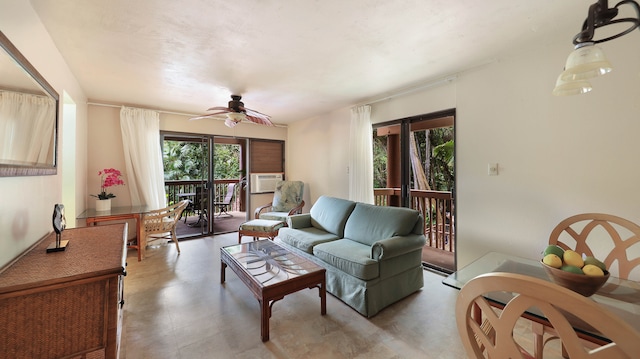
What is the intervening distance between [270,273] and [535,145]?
270 centimetres

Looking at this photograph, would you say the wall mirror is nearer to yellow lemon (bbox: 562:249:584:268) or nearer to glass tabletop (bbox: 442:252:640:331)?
glass tabletop (bbox: 442:252:640:331)

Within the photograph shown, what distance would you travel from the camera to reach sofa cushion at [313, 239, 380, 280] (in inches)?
85.9

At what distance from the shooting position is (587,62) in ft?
A: 3.61

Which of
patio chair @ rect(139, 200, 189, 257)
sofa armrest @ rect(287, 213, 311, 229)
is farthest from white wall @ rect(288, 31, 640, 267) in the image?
patio chair @ rect(139, 200, 189, 257)

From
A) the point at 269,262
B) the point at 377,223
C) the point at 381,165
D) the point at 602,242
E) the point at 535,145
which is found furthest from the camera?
the point at 381,165

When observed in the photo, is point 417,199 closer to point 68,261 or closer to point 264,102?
point 264,102

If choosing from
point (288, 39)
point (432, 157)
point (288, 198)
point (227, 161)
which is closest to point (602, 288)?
point (288, 39)

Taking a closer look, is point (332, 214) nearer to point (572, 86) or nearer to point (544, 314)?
point (572, 86)

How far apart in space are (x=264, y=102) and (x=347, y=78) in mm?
1580

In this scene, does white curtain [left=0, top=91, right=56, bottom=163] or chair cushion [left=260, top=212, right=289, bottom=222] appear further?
chair cushion [left=260, top=212, right=289, bottom=222]

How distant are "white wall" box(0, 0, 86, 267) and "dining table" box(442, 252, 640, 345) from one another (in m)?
2.39

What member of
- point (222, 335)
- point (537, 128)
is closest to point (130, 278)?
point (222, 335)

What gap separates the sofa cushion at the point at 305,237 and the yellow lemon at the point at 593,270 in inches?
86.0

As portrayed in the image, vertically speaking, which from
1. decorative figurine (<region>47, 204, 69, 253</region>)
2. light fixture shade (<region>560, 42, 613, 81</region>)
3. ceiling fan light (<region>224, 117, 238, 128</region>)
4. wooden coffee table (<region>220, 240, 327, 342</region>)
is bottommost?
wooden coffee table (<region>220, 240, 327, 342</region>)
